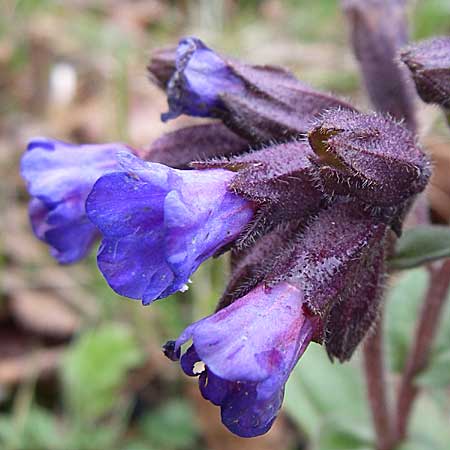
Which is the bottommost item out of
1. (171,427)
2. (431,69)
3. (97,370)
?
(171,427)

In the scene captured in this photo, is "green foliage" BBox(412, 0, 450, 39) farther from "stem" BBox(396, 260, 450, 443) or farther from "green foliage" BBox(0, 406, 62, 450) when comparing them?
"green foliage" BBox(0, 406, 62, 450)

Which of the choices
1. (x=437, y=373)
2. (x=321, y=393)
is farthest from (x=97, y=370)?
(x=437, y=373)

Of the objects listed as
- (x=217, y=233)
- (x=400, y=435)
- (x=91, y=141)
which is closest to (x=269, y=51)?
(x=91, y=141)

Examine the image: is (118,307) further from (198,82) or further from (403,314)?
(198,82)

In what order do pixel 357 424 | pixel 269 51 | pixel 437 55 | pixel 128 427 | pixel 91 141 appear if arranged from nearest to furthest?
pixel 437 55
pixel 357 424
pixel 128 427
pixel 91 141
pixel 269 51

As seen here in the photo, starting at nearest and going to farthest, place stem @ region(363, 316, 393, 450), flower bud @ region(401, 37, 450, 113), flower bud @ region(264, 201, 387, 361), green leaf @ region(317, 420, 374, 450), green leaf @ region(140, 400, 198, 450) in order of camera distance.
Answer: flower bud @ region(264, 201, 387, 361), flower bud @ region(401, 37, 450, 113), stem @ region(363, 316, 393, 450), green leaf @ region(317, 420, 374, 450), green leaf @ region(140, 400, 198, 450)

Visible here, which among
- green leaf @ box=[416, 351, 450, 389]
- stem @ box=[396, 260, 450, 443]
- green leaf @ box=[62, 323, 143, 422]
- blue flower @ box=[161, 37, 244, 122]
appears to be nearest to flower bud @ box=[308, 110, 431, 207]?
blue flower @ box=[161, 37, 244, 122]

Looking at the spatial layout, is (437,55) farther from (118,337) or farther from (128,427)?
(128,427)
